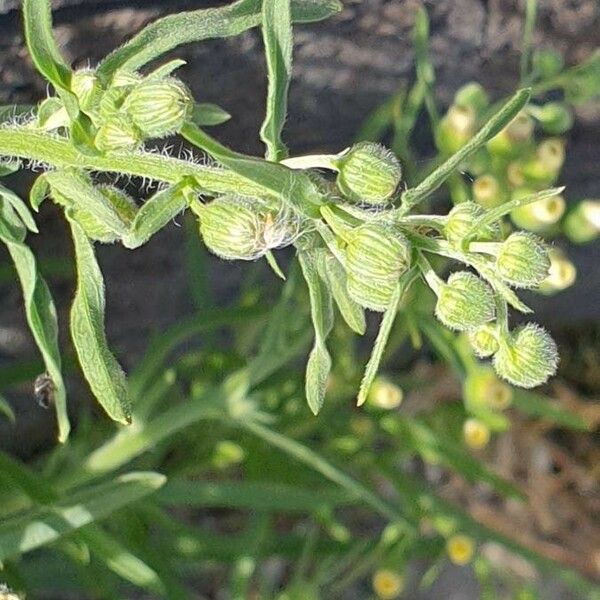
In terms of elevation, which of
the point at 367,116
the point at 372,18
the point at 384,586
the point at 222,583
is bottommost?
the point at 222,583

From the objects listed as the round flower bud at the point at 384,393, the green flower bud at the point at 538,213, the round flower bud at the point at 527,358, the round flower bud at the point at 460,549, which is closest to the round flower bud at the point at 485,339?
the round flower bud at the point at 527,358

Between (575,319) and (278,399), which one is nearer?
(278,399)

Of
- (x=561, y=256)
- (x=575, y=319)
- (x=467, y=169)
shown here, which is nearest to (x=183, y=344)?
(x=467, y=169)

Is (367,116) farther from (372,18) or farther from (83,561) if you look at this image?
(83,561)

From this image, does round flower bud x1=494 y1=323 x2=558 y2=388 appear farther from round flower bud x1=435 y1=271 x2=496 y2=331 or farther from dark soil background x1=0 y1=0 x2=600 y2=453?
dark soil background x1=0 y1=0 x2=600 y2=453

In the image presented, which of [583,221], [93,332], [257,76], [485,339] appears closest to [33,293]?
[93,332]
